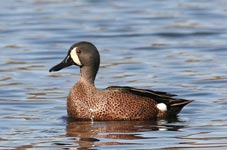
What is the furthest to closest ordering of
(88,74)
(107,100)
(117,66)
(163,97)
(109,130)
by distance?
(117,66)
(88,74)
(163,97)
(107,100)
(109,130)

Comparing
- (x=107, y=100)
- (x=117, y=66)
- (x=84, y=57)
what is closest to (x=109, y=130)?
(x=107, y=100)

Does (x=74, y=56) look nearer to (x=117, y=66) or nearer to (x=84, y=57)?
(x=84, y=57)

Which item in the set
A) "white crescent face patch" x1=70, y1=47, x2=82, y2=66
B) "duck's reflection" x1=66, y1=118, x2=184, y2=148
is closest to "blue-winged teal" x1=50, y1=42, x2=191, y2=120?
"white crescent face patch" x1=70, y1=47, x2=82, y2=66

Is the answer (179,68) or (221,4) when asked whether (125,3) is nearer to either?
(221,4)

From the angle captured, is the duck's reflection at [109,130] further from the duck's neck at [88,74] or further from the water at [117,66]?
the duck's neck at [88,74]

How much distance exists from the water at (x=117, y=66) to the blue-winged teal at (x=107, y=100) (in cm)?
17

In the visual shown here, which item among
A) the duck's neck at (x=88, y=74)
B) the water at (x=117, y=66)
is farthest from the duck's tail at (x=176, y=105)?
the duck's neck at (x=88, y=74)

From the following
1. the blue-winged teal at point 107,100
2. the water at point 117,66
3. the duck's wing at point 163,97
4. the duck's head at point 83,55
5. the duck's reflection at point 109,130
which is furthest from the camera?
the duck's head at point 83,55

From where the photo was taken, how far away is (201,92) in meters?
14.2

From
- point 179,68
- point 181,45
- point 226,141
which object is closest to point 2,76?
point 179,68

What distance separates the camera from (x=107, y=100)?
12305mm

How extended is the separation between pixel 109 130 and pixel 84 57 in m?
1.40

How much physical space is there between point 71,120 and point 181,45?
676 centimetres

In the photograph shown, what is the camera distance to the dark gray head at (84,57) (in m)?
12.6
